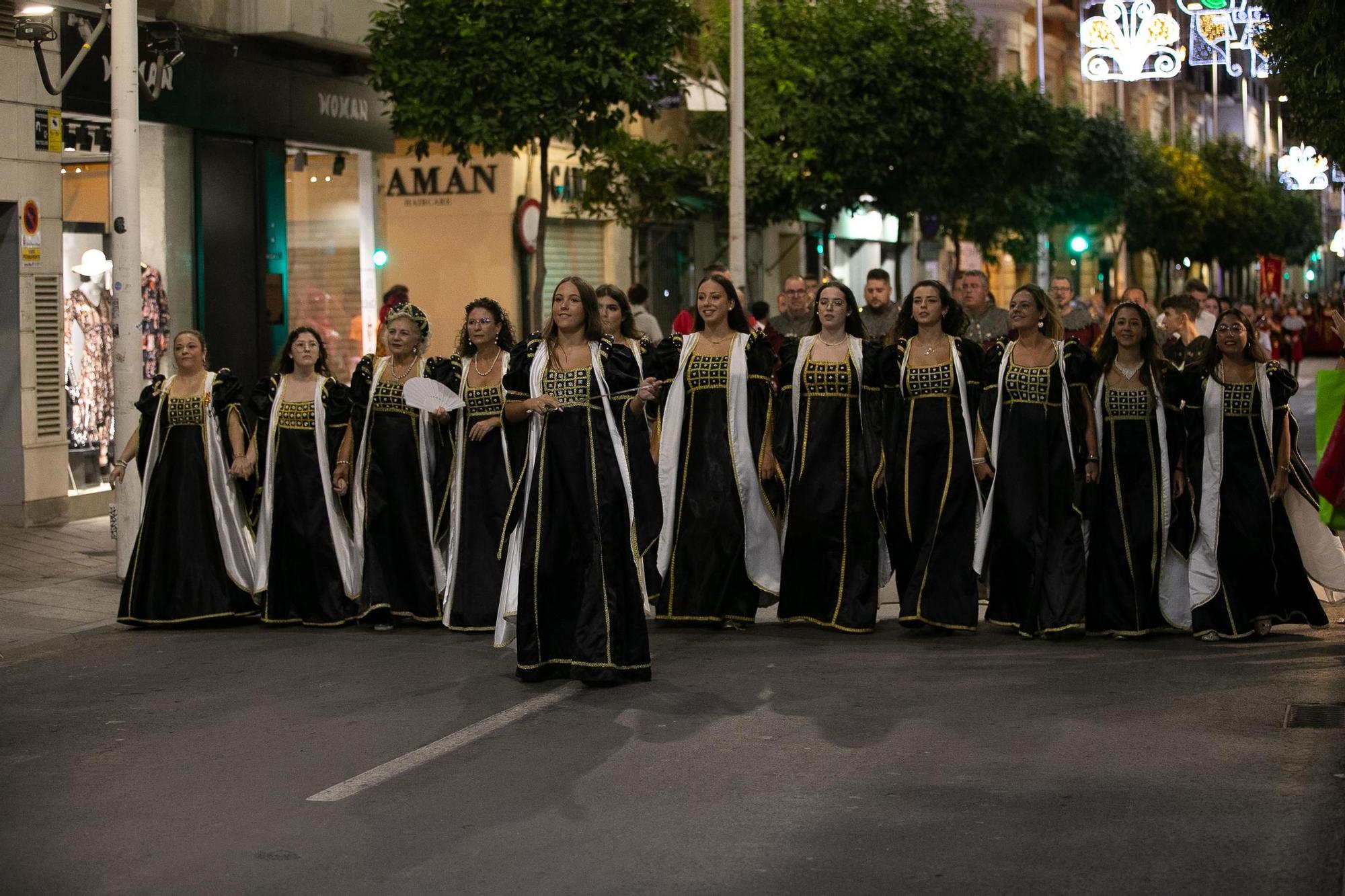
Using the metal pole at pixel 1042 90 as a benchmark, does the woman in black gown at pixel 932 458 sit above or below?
below

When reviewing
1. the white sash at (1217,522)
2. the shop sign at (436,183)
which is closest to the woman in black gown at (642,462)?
the white sash at (1217,522)

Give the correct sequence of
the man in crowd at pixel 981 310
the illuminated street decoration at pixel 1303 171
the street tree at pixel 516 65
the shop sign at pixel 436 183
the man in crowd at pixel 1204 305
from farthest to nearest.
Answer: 1. the illuminated street decoration at pixel 1303 171
2. the shop sign at pixel 436 183
3. the man in crowd at pixel 1204 305
4. the street tree at pixel 516 65
5. the man in crowd at pixel 981 310

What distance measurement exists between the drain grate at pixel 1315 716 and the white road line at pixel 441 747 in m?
3.06

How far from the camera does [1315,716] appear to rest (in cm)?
814

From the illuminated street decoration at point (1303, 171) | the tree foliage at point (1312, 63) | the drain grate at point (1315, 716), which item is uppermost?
the illuminated street decoration at point (1303, 171)

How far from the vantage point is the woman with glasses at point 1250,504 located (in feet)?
33.9

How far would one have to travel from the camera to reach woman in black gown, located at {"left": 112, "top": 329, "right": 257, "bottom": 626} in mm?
11461

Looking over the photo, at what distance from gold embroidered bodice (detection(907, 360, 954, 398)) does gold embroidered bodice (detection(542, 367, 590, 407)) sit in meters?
2.28

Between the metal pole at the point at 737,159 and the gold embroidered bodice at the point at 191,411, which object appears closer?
the gold embroidered bodice at the point at 191,411

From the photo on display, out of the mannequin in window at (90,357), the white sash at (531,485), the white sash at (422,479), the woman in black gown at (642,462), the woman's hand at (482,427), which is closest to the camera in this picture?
the white sash at (531,485)

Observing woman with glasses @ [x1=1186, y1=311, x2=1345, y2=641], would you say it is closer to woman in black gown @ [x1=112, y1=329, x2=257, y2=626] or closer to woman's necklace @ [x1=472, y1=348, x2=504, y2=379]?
woman's necklace @ [x1=472, y1=348, x2=504, y2=379]

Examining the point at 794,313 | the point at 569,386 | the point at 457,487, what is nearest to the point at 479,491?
the point at 457,487

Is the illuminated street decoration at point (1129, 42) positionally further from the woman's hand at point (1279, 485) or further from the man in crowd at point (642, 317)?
the woman's hand at point (1279, 485)

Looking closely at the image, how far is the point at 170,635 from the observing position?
11.2 meters
